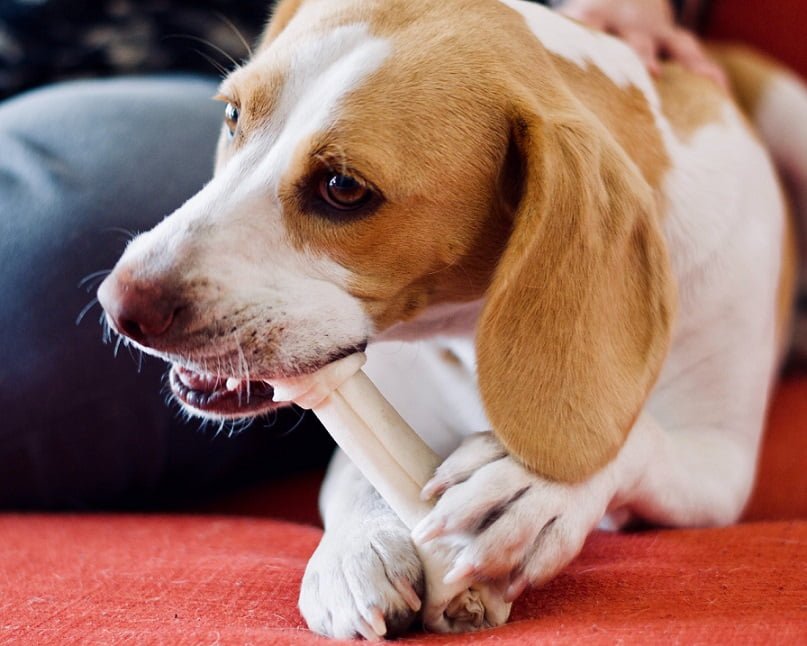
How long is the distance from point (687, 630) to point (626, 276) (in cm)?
40

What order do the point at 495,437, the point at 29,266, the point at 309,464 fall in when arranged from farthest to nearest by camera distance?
the point at 309,464 → the point at 29,266 → the point at 495,437

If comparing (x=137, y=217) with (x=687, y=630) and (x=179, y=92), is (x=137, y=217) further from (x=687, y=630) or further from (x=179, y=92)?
(x=687, y=630)

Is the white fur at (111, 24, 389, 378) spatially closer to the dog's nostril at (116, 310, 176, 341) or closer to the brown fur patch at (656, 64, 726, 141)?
the dog's nostril at (116, 310, 176, 341)

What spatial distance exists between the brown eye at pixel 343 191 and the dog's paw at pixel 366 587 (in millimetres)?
354

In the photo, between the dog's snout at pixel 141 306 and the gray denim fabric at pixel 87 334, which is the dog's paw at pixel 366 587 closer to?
the dog's snout at pixel 141 306

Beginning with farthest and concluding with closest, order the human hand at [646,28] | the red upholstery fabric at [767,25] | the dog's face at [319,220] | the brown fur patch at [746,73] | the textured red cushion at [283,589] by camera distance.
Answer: the red upholstery fabric at [767,25] → the brown fur patch at [746,73] → the human hand at [646,28] → the dog's face at [319,220] → the textured red cushion at [283,589]

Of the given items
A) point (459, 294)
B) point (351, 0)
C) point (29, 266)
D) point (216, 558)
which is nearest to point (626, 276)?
point (459, 294)

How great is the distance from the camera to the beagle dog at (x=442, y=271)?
3.27 ft

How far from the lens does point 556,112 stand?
1.11m

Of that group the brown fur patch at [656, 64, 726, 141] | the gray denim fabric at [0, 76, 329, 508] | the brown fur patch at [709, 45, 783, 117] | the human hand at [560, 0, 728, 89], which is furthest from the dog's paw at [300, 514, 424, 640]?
the brown fur patch at [709, 45, 783, 117]

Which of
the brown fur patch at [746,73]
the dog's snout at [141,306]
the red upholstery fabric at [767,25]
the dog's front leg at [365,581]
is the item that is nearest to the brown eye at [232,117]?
the dog's snout at [141,306]

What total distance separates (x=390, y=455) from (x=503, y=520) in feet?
0.44

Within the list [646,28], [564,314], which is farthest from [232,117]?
[646,28]

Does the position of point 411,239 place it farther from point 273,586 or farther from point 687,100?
point 687,100
